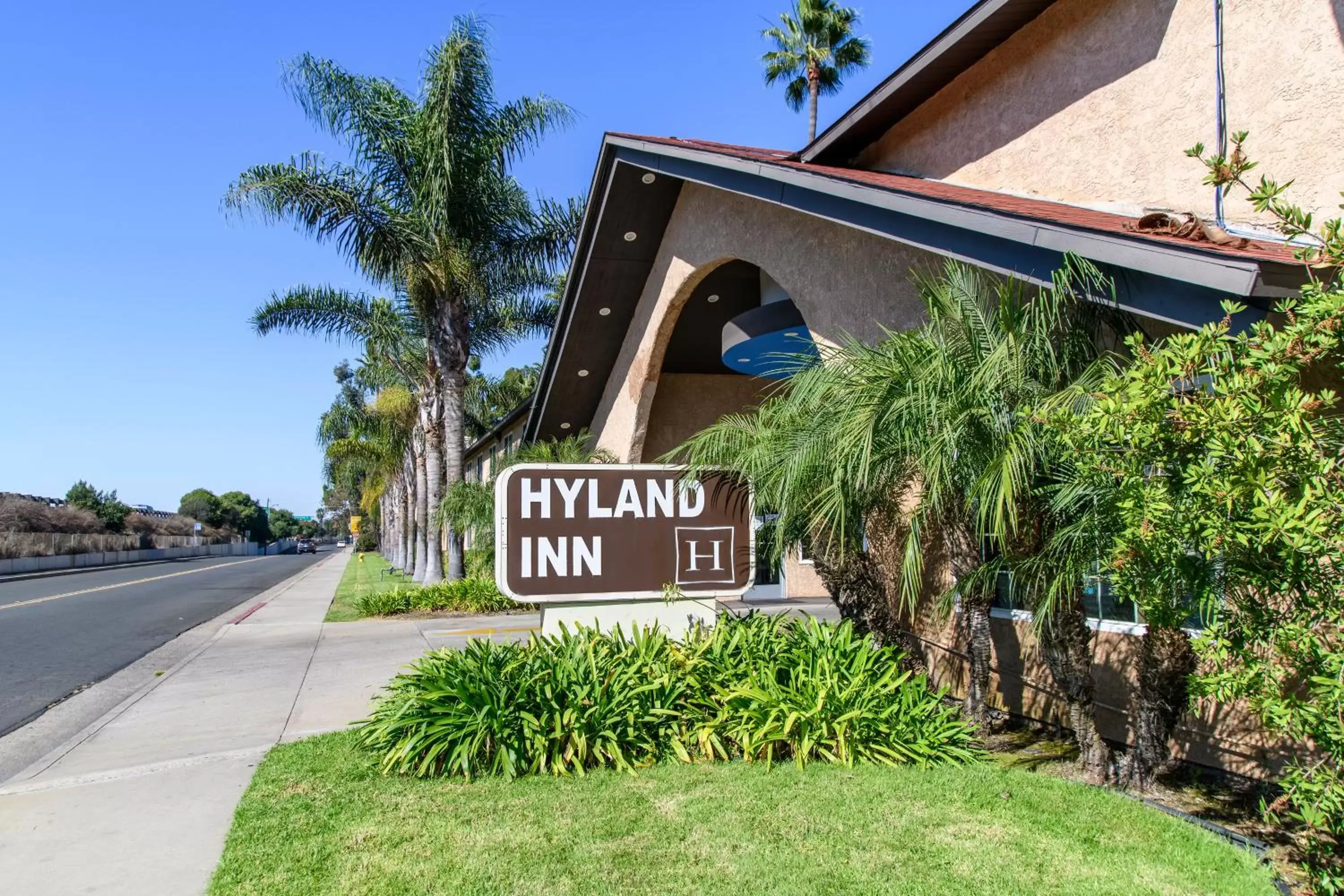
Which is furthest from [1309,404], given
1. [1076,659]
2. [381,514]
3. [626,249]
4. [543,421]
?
[381,514]

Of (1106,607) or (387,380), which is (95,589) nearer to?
(387,380)

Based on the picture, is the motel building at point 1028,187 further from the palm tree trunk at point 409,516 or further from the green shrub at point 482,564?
the palm tree trunk at point 409,516

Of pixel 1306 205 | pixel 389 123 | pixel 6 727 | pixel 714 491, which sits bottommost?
pixel 6 727

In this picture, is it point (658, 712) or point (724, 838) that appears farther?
point (658, 712)

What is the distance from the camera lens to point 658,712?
6.38 metres

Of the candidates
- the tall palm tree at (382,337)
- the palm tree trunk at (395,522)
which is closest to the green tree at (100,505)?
the palm tree trunk at (395,522)

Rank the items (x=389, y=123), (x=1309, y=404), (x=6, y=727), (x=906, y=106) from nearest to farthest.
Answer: (x=1309, y=404)
(x=6, y=727)
(x=906, y=106)
(x=389, y=123)

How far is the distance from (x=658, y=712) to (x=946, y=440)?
2.80 m

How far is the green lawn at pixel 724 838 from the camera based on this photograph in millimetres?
4223

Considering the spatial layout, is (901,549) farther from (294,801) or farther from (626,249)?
(626,249)

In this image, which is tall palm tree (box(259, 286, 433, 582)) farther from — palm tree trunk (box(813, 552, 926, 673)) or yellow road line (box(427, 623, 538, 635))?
palm tree trunk (box(813, 552, 926, 673))

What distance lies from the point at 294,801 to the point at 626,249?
918cm

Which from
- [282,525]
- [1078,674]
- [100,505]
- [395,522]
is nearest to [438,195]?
[1078,674]

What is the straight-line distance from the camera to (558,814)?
516cm
